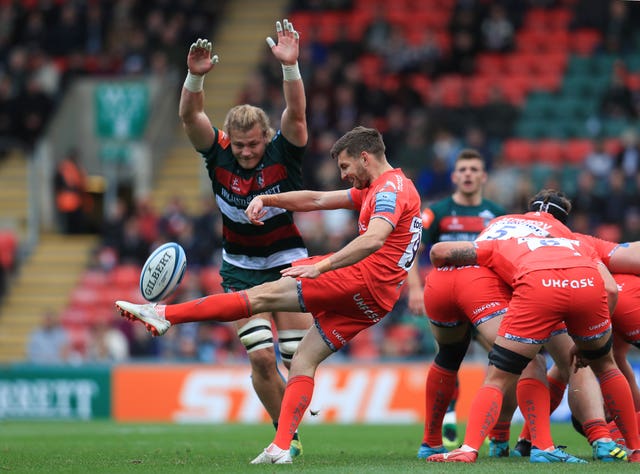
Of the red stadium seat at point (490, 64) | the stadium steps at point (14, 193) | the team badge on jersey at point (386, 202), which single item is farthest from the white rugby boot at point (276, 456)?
the stadium steps at point (14, 193)

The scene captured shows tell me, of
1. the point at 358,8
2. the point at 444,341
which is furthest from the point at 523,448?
the point at 358,8

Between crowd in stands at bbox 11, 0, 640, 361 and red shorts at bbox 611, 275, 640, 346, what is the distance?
8.81 metres

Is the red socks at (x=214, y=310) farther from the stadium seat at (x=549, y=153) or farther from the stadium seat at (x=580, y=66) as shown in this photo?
the stadium seat at (x=580, y=66)

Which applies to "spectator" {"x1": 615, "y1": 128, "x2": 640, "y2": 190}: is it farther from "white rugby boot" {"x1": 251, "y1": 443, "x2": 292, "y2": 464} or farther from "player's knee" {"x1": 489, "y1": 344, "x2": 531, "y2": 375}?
"white rugby boot" {"x1": 251, "y1": 443, "x2": 292, "y2": 464}

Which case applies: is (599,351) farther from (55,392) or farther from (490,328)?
(55,392)

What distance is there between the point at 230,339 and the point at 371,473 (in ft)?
40.2

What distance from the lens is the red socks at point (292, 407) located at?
818 centimetres

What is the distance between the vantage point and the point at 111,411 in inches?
726

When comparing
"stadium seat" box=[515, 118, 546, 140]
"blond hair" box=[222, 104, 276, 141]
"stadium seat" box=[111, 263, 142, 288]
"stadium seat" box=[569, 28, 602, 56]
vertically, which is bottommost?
"stadium seat" box=[111, 263, 142, 288]

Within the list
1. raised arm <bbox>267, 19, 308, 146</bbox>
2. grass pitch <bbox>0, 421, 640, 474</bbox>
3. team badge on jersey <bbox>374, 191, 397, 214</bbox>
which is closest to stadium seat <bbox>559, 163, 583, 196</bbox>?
grass pitch <bbox>0, 421, 640, 474</bbox>

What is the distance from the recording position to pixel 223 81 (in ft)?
89.7

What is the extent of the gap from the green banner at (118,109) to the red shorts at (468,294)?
1491cm

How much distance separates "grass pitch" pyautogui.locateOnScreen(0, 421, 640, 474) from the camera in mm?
7961

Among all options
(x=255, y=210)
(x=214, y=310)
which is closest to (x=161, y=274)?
(x=214, y=310)
